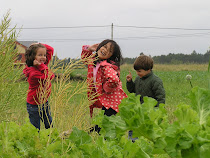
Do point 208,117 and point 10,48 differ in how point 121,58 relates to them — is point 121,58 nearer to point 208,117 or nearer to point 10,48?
point 10,48

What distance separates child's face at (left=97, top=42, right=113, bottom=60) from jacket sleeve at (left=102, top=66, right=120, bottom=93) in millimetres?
190

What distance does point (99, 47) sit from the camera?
13.8 ft

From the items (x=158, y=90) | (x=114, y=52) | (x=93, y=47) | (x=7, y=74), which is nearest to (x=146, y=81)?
(x=158, y=90)

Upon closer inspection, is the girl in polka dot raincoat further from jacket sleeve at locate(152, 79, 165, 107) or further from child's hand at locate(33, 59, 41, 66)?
child's hand at locate(33, 59, 41, 66)

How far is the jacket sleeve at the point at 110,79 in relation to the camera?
12.9ft

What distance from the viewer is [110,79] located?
3.93 metres

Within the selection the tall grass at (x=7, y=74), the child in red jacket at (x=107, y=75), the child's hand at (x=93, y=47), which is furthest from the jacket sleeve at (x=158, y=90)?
the tall grass at (x=7, y=74)

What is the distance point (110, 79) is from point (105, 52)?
1.46ft

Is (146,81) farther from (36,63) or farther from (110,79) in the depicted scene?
(36,63)

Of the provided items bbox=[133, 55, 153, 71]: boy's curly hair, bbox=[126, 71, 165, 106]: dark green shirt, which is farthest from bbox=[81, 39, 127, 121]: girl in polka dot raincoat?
bbox=[126, 71, 165, 106]: dark green shirt

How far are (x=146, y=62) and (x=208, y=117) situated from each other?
144 inches

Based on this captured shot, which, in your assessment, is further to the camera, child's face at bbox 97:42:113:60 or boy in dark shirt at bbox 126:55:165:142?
boy in dark shirt at bbox 126:55:165:142

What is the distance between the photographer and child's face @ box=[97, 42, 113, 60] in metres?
4.13

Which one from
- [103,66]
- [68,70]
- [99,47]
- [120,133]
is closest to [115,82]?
[103,66]
